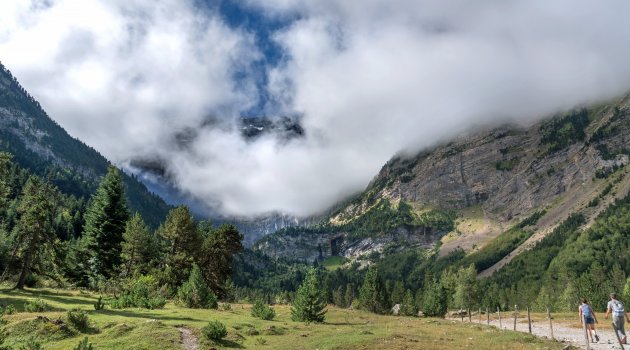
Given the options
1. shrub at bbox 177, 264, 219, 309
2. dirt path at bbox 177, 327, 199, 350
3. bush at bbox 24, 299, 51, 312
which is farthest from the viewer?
shrub at bbox 177, 264, 219, 309

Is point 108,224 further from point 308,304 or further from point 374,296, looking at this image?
point 374,296

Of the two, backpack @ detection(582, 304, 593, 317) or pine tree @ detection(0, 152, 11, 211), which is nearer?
backpack @ detection(582, 304, 593, 317)

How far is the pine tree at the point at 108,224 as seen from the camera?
234 feet

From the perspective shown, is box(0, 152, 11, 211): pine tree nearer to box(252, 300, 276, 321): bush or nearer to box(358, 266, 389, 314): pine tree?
box(252, 300, 276, 321): bush

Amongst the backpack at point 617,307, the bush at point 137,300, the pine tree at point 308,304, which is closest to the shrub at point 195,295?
the bush at point 137,300

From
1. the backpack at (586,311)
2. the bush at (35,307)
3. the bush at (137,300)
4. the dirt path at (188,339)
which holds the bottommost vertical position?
the dirt path at (188,339)

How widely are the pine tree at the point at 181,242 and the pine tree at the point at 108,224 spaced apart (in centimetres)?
775

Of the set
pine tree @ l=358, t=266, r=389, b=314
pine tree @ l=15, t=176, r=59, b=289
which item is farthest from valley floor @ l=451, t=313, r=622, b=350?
pine tree @ l=358, t=266, r=389, b=314

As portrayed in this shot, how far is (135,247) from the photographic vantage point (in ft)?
224

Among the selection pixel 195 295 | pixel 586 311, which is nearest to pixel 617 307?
pixel 586 311

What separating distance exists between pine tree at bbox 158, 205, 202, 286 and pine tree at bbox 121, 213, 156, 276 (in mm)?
4201

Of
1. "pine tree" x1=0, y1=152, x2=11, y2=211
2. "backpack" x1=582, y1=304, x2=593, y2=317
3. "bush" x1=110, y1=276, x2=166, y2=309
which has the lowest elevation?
"bush" x1=110, y1=276, x2=166, y2=309

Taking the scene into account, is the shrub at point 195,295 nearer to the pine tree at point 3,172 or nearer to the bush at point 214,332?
the pine tree at point 3,172

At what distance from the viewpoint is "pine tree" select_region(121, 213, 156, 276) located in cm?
6712
